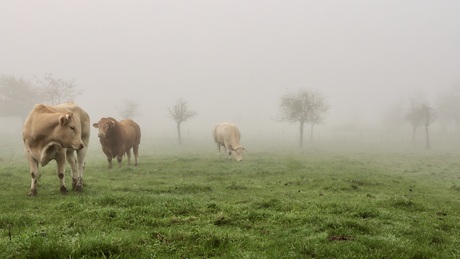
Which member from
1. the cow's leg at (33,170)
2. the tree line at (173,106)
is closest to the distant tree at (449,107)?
the tree line at (173,106)

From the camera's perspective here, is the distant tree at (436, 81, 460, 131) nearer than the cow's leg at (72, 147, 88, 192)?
No

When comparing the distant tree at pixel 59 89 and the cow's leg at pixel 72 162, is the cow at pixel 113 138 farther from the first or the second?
the distant tree at pixel 59 89

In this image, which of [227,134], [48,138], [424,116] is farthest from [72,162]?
[424,116]

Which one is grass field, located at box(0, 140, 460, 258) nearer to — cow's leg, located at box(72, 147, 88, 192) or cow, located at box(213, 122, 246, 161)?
cow's leg, located at box(72, 147, 88, 192)

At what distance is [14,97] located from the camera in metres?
69.2

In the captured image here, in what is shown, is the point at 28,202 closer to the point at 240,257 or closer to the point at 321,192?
the point at 240,257

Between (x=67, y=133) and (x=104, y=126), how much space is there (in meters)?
10.7

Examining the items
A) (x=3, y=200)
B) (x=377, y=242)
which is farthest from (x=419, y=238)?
(x=3, y=200)

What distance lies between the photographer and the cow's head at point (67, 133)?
38.8 ft

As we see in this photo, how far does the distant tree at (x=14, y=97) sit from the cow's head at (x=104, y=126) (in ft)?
192

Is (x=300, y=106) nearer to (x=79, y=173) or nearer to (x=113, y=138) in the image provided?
(x=113, y=138)

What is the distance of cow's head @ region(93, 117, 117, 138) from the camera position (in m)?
22.2

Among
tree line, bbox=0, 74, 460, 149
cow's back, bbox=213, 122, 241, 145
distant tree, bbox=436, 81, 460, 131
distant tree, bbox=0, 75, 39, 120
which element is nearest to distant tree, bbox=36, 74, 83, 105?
tree line, bbox=0, 74, 460, 149

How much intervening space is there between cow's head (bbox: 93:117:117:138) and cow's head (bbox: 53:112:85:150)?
10388 millimetres
